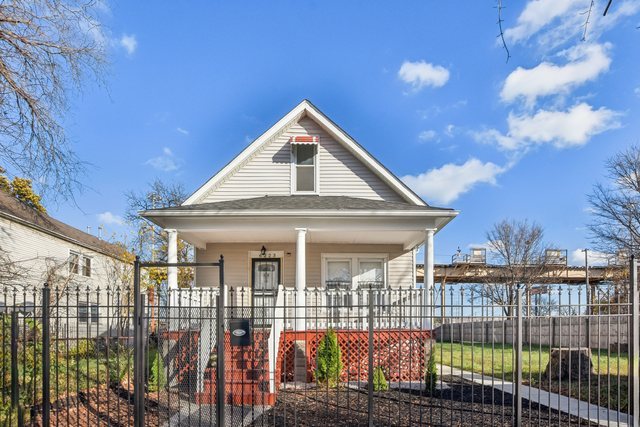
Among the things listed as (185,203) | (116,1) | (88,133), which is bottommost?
(185,203)

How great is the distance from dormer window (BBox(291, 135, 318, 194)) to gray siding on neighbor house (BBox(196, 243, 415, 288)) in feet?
5.89

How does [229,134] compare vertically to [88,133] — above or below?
above

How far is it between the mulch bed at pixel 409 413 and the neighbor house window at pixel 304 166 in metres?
7.60

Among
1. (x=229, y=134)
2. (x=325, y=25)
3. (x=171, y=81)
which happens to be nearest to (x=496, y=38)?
(x=325, y=25)

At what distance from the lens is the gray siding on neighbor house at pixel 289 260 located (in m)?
15.9

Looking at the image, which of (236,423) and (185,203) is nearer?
(236,423)

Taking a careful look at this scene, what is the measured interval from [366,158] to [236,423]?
30.8ft

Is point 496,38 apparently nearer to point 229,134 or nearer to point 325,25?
point 325,25

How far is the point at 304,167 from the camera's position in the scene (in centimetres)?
1586

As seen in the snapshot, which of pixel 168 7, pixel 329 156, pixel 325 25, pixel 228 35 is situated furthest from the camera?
pixel 329 156

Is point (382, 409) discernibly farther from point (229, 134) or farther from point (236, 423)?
point (229, 134)

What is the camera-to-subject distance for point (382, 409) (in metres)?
8.47

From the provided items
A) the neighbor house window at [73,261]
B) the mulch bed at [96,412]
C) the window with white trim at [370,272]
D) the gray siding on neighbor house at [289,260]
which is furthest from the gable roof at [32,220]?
the mulch bed at [96,412]

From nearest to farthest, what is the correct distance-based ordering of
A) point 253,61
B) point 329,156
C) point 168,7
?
point 168,7, point 253,61, point 329,156
